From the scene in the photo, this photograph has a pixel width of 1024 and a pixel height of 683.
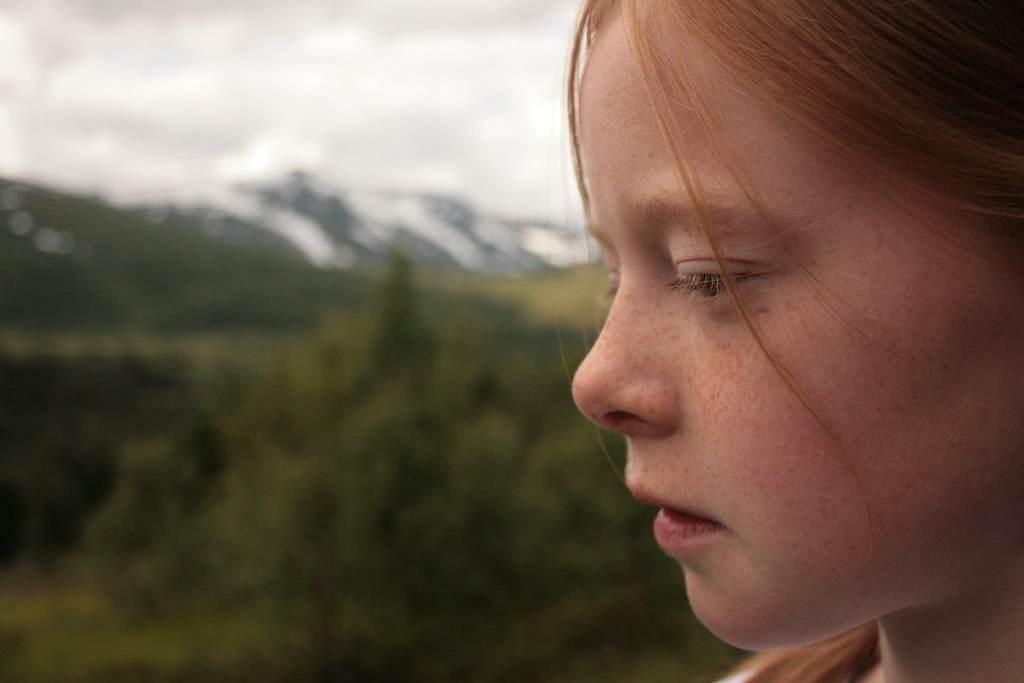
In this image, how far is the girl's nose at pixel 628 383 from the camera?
62 cm

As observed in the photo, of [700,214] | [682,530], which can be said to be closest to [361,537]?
[682,530]

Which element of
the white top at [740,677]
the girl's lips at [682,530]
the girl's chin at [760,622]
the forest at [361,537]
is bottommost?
the white top at [740,677]

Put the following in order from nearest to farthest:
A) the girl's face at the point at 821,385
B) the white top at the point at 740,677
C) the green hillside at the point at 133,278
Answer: the girl's face at the point at 821,385 → the white top at the point at 740,677 → the green hillside at the point at 133,278

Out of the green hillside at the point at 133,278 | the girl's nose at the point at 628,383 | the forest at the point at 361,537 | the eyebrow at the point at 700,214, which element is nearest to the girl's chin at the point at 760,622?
the girl's nose at the point at 628,383

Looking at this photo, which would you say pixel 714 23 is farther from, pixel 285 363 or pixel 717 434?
pixel 285 363

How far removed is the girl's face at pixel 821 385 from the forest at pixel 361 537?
776cm

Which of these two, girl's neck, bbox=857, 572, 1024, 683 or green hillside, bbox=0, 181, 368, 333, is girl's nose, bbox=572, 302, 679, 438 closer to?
girl's neck, bbox=857, 572, 1024, 683

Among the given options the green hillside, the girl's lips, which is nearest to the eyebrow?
the girl's lips

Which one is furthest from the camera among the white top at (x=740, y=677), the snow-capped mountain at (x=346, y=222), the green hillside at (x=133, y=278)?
the snow-capped mountain at (x=346, y=222)

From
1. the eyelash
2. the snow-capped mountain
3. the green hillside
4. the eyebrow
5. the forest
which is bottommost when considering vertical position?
the eyelash

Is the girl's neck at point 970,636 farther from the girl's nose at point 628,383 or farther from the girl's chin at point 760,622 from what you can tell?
the girl's nose at point 628,383

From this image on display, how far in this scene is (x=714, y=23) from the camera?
1.89ft

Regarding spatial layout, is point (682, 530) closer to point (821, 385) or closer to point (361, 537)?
point (821, 385)

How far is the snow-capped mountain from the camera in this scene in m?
134
